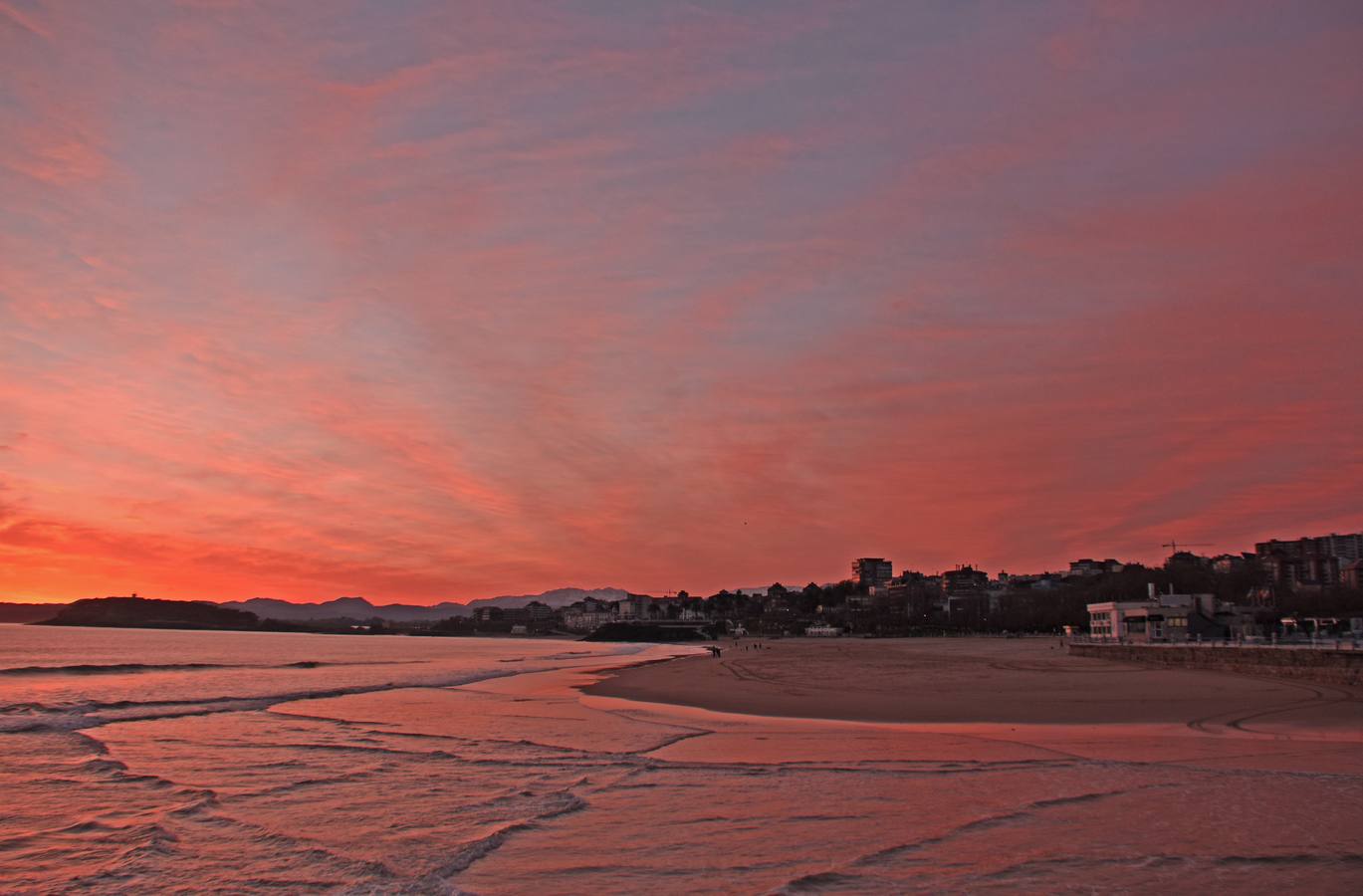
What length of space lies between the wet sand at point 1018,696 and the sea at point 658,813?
18.4 feet

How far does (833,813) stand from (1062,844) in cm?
368

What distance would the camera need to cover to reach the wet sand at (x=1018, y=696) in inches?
1160

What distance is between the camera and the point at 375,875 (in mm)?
11664

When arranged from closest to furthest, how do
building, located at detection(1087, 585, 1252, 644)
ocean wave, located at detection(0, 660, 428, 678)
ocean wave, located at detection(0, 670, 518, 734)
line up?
1. ocean wave, located at detection(0, 670, 518, 734)
2. ocean wave, located at detection(0, 660, 428, 678)
3. building, located at detection(1087, 585, 1252, 644)

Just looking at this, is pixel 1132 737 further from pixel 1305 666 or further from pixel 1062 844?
pixel 1305 666

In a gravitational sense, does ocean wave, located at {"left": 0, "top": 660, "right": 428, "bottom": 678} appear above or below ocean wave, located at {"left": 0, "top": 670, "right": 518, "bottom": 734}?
below

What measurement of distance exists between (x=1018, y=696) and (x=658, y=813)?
89.3 feet

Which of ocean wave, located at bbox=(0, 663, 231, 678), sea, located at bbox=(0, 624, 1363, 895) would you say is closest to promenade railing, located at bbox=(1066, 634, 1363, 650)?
sea, located at bbox=(0, 624, 1363, 895)

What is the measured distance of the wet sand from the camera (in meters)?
29.5

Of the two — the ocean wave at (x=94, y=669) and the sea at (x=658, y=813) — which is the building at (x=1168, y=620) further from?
the ocean wave at (x=94, y=669)

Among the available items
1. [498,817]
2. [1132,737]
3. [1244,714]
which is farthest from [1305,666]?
[498,817]

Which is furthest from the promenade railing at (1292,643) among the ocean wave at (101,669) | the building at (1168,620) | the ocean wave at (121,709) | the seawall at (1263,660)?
the ocean wave at (101,669)

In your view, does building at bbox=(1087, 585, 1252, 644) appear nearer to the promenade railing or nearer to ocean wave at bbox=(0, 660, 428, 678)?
the promenade railing

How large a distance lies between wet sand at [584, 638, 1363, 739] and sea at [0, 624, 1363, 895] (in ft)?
18.4
